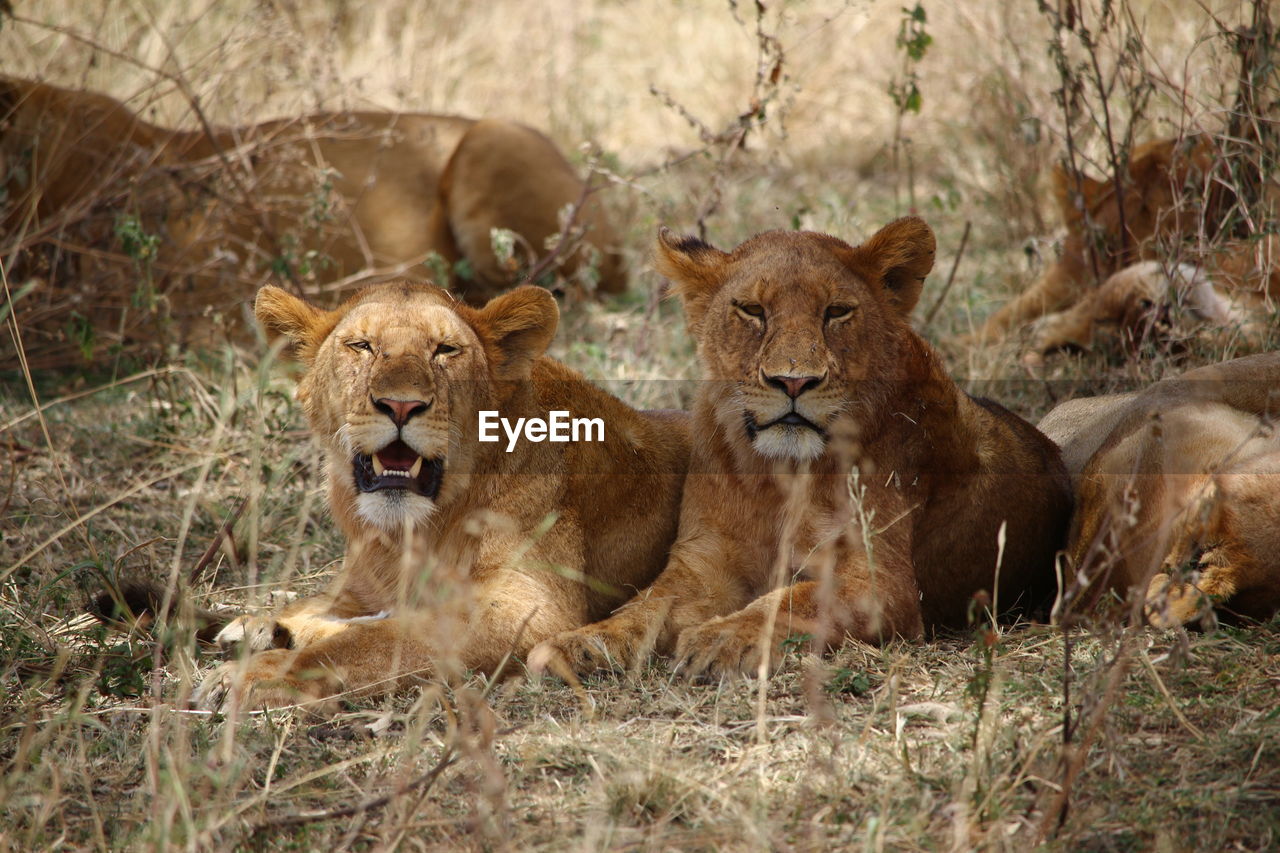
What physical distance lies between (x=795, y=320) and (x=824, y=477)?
1.47ft

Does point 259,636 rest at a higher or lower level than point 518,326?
lower

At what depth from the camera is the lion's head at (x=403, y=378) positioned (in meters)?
3.52

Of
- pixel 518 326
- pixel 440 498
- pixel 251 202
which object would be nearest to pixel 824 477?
pixel 518 326

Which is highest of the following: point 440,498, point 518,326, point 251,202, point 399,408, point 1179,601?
point 251,202

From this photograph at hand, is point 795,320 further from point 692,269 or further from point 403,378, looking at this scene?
point 403,378

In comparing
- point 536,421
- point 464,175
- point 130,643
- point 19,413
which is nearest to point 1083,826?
point 536,421

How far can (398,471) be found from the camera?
3615 mm

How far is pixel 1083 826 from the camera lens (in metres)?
2.59

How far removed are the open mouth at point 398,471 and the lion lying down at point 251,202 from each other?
224 centimetres

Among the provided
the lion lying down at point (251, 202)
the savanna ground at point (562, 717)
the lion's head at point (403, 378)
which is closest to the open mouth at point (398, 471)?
the lion's head at point (403, 378)

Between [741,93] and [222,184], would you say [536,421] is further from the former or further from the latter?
[741,93]

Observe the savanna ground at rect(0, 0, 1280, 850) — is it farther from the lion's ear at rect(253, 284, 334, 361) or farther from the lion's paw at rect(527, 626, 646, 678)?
the lion's ear at rect(253, 284, 334, 361)

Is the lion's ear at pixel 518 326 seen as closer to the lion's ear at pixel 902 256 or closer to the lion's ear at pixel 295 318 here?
the lion's ear at pixel 295 318

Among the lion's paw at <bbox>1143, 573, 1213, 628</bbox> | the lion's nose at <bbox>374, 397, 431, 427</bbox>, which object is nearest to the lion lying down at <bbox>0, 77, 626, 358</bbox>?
the lion's nose at <bbox>374, 397, 431, 427</bbox>
